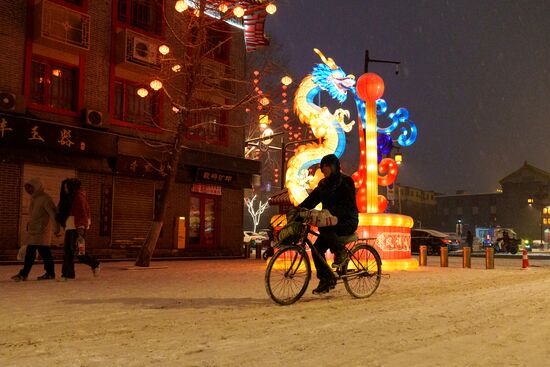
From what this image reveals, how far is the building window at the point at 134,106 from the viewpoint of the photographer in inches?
735

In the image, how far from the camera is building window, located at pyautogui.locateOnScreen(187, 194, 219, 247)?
69.7 ft

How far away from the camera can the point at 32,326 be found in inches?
208

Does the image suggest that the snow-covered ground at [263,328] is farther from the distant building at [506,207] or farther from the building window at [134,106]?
the distant building at [506,207]

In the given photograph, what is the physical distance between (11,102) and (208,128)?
8.42 metres

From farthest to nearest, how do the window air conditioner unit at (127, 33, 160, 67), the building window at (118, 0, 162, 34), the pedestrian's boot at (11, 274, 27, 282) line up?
the building window at (118, 0, 162, 34)
the window air conditioner unit at (127, 33, 160, 67)
the pedestrian's boot at (11, 274, 27, 282)

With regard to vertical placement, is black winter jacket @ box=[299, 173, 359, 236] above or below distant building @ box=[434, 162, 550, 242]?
below

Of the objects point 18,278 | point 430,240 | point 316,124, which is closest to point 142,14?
point 316,124

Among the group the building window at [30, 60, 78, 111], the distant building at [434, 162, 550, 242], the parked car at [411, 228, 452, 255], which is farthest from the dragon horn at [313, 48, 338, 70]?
the distant building at [434, 162, 550, 242]

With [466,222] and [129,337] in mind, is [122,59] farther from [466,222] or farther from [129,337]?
[466,222]

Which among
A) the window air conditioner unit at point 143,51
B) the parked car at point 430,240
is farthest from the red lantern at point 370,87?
the parked car at point 430,240

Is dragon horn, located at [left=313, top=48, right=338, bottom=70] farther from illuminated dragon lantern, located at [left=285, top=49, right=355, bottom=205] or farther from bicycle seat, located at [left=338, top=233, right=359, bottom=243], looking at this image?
bicycle seat, located at [left=338, top=233, right=359, bottom=243]

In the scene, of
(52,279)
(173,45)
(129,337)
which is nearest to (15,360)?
(129,337)

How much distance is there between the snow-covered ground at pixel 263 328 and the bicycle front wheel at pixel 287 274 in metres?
0.18

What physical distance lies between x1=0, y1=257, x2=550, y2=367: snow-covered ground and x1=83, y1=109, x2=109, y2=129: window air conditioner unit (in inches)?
357
